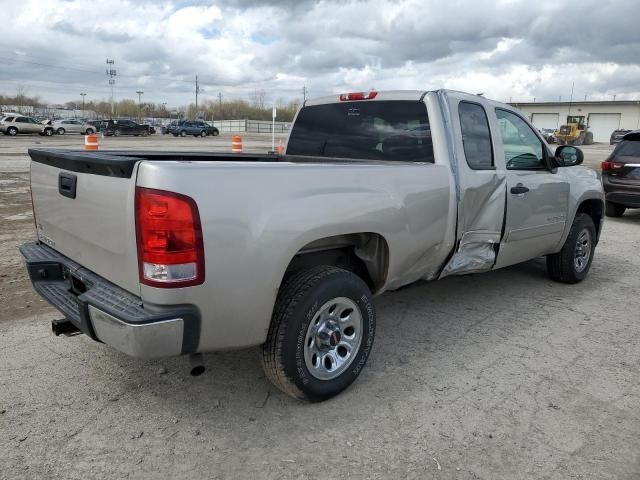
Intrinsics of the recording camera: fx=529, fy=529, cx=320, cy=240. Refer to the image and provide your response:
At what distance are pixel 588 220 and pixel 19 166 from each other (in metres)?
15.9

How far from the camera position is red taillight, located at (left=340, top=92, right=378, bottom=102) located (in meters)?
4.33

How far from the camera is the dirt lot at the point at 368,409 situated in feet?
8.55

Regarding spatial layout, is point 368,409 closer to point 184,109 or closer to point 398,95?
point 398,95

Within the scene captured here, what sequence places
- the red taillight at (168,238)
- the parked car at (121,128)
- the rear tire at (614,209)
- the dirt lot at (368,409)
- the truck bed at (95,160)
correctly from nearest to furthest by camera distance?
the red taillight at (168,238) → the truck bed at (95,160) → the dirt lot at (368,409) → the rear tire at (614,209) → the parked car at (121,128)

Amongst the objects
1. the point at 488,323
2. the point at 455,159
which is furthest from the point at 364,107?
the point at 488,323

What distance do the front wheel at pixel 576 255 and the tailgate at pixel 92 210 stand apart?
14.7ft

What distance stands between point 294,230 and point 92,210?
106 centimetres

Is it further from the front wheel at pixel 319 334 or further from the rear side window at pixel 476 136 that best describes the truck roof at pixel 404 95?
the front wheel at pixel 319 334

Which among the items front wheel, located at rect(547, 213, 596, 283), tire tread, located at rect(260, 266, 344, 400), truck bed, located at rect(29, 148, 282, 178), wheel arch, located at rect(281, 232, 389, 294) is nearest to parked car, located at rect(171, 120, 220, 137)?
front wheel, located at rect(547, 213, 596, 283)

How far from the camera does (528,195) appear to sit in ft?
15.2

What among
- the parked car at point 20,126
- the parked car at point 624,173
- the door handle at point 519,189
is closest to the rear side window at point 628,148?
the parked car at point 624,173

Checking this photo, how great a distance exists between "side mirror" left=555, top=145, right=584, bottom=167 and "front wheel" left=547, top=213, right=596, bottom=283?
68cm

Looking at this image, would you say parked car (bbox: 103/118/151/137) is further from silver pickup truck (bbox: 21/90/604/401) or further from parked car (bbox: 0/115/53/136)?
silver pickup truck (bbox: 21/90/604/401)

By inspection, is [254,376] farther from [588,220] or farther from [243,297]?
[588,220]
